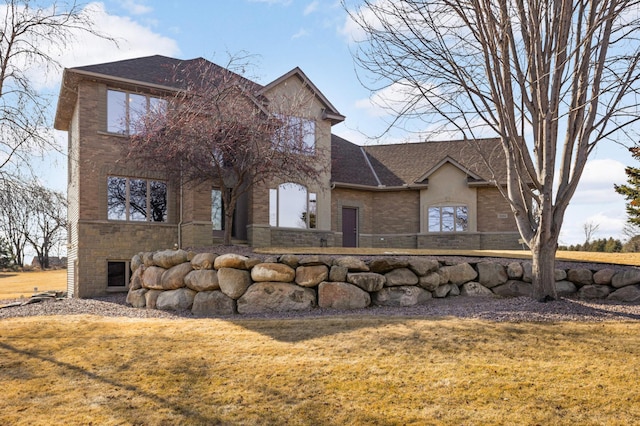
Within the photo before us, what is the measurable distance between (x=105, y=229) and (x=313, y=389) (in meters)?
12.1

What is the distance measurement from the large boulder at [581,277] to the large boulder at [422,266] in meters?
3.15

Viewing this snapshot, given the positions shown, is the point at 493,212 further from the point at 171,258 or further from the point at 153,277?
the point at 153,277

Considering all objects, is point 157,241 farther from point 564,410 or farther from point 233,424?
point 564,410

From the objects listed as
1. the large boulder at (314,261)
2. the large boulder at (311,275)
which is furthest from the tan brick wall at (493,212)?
the large boulder at (311,275)

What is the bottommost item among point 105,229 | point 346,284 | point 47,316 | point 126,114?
point 47,316

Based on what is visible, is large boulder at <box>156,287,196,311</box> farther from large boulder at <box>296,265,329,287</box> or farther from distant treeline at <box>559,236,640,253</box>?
distant treeline at <box>559,236,640,253</box>

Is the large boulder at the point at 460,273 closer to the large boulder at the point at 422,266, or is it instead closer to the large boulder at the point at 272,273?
the large boulder at the point at 422,266

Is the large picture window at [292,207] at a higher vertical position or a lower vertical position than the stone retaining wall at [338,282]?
higher

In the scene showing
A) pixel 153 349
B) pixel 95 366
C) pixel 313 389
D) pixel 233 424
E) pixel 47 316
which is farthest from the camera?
pixel 47 316

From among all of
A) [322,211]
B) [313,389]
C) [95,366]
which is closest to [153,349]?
[95,366]

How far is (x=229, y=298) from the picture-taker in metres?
11.0

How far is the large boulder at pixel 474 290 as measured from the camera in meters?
11.6

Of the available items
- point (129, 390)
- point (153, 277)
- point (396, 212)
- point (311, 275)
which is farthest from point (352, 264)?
point (396, 212)

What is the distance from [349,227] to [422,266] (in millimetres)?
10366
